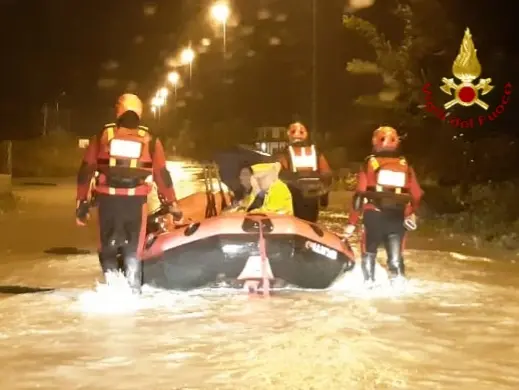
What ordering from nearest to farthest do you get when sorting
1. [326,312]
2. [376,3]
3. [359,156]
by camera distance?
[326,312] < [376,3] < [359,156]

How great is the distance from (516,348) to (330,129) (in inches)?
1395

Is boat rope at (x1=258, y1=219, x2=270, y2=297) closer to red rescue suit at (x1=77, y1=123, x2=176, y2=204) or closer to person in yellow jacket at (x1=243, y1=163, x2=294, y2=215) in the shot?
person in yellow jacket at (x1=243, y1=163, x2=294, y2=215)

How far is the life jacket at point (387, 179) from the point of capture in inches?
436

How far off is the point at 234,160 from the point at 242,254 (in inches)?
111

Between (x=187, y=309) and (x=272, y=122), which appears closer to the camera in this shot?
(x=187, y=309)

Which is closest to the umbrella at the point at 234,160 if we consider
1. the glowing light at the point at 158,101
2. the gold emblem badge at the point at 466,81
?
the gold emblem badge at the point at 466,81

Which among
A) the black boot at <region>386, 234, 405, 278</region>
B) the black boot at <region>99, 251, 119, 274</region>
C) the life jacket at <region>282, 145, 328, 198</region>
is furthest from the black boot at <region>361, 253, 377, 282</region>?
the black boot at <region>99, 251, 119, 274</region>

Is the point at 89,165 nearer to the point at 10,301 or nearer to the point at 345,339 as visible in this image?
the point at 10,301

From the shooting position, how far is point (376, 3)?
30.3 m

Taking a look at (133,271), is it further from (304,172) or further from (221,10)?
(221,10)

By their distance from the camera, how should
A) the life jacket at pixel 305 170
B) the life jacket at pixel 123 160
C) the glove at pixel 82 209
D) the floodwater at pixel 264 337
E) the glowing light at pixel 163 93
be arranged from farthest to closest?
the glowing light at pixel 163 93, the life jacket at pixel 305 170, the glove at pixel 82 209, the life jacket at pixel 123 160, the floodwater at pixel 264 337

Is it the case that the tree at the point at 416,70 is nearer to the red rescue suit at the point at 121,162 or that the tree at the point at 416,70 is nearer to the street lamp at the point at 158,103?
the red rescue suit at the point at 121,162

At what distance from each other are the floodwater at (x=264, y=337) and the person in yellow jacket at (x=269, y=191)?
121 centimetres

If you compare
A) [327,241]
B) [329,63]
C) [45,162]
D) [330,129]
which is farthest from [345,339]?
[45,162]
